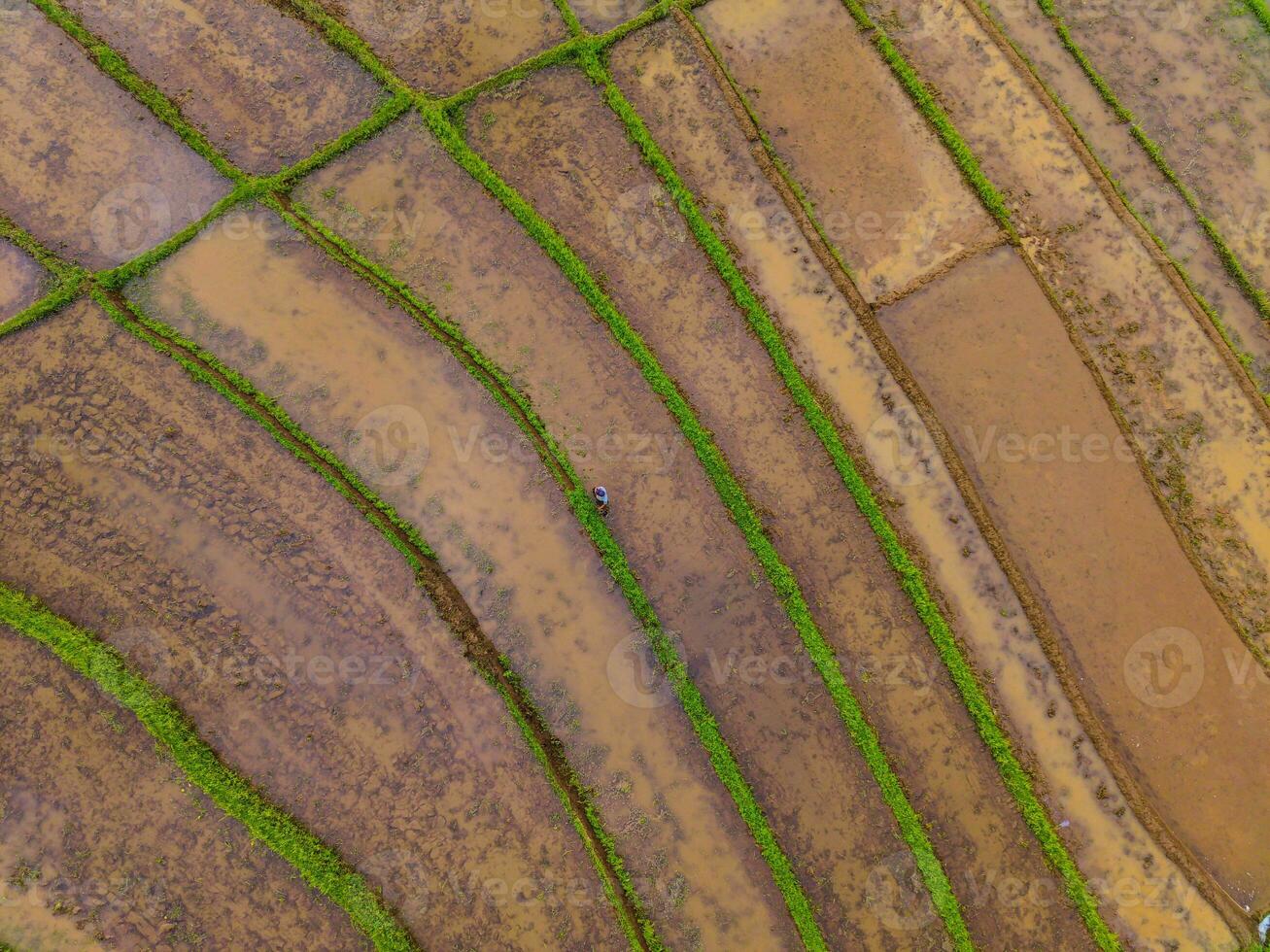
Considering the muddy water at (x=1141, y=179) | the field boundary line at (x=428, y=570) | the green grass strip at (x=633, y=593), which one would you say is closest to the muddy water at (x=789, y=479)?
the green grass strip at (x=633, y=593)

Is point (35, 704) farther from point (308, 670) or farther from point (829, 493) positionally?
point (829, 493)

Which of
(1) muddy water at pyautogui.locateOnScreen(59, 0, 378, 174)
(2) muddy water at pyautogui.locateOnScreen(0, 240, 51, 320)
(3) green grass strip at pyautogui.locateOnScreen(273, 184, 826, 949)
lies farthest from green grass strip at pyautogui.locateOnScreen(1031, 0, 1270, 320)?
(2) muddy water at pyautogui.locateOnScreen(0, 240, 51, 320)

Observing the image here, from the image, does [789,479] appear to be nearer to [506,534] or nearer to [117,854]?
[506,534]

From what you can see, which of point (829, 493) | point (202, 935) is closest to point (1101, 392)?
point (829, 493)

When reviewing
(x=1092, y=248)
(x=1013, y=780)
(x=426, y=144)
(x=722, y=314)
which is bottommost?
(x=1013, y=780)

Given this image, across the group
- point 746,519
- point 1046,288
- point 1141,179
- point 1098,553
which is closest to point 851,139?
point 1046,288
